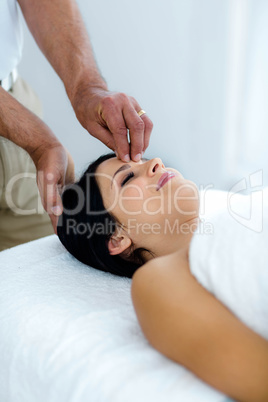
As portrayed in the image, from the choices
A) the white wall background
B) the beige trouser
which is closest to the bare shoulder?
the beige trouser

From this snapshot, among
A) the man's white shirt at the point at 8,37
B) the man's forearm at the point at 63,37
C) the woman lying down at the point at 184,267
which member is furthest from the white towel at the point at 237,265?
the man's white shirt at the point at 8,37

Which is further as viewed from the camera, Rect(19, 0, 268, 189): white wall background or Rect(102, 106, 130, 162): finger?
Rect(19, 0, 268, 189): white wall background

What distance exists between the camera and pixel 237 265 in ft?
2.62

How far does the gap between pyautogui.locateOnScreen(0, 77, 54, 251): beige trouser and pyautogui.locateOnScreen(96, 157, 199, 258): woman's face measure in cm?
49

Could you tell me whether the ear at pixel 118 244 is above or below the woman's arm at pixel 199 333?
below

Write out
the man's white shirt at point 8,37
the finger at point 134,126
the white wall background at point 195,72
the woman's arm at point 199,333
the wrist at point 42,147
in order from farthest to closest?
1. the white wall background at point 195,72
2. the man's white shirt at point 8,37
3. the wrist at point 42,147
4. the finger at point 134,126
5. the woman's arm at point 199,333

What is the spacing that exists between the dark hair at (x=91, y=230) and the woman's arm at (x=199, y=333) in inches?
13.7

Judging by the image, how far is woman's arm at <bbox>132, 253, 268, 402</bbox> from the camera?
688mm

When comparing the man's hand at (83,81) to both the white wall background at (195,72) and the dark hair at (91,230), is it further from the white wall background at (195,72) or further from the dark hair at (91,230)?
the white wall background at (195,72)

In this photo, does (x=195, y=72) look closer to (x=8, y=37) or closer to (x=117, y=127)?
(x=8, y=37)

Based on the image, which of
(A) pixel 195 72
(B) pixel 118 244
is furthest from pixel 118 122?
(A) pixel 195 72

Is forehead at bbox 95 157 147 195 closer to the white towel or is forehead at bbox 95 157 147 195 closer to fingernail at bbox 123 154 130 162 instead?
fingernail at bbox 123 154 130 162

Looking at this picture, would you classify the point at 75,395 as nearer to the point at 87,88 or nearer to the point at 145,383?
the point at 145,383

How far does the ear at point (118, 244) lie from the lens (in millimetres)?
1177
